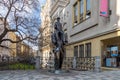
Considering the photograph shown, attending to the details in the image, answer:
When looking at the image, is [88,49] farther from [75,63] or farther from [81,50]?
[75,63]

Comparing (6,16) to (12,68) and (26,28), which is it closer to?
(26,28)

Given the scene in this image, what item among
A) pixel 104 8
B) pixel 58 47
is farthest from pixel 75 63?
pixel 58 47

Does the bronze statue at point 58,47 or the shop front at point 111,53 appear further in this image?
the shop front at point 111,53

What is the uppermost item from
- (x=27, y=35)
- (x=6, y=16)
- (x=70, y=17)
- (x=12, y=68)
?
(x=70, y=17)

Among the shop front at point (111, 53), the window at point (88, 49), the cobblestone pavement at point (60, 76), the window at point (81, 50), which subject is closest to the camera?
the cobblestone pavement at point (60, 76)

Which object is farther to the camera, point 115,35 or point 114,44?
point 114,44

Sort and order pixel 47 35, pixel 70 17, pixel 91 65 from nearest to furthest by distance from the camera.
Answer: pixel 91 65
pixel 47 35
pixel 70 17

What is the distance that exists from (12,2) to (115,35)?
32.9 feet

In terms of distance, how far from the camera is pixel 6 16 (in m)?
21.1

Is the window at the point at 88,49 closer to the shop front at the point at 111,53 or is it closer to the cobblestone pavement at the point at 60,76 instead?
the shop front at the point at 111,53

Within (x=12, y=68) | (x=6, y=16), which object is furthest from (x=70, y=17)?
(x=12, y=68)

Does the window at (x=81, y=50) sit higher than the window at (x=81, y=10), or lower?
lower

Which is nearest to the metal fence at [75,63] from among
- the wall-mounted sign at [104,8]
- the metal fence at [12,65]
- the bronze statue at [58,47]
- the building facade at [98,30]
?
the metal fence at [12,65]

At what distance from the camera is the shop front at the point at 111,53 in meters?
22.3
